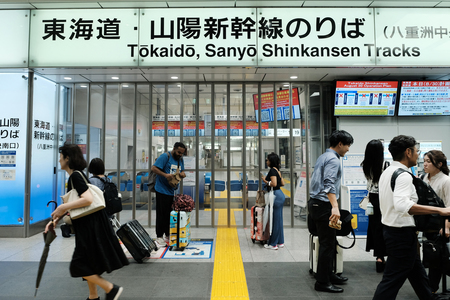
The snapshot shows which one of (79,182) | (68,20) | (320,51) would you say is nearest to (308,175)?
(320,51)

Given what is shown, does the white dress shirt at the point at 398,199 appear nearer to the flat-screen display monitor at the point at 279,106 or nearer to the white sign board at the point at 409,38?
the white sign board at the point at 409,38

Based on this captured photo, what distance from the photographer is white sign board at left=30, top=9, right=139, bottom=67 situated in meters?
5.38

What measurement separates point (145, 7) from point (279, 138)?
399cm

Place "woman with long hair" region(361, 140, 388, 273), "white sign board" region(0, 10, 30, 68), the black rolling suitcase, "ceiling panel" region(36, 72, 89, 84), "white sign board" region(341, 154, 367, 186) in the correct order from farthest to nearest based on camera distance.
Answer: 1. "ceiling panel" region(36, 72, 89, 84)
2. "white sign board" region(341, 154, 367, 186)
3. "white sign board" region(0, 10, 30, 68)
4. the black rolling suitcase
5. "woman with long hair" region(361, 140, 388, 273)

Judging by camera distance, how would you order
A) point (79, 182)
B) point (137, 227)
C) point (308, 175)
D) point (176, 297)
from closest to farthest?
point (79, 182)
point (176, 297)
point (137, 227)
point (308, 175)

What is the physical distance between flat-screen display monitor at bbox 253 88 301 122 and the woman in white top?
11.5 feet

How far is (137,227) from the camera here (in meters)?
4.36

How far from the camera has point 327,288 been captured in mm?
3102

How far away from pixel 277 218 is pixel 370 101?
3304 millimetres

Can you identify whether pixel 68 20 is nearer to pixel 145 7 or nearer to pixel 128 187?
pixel 145 7

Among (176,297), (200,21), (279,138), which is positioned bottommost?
(176,297)

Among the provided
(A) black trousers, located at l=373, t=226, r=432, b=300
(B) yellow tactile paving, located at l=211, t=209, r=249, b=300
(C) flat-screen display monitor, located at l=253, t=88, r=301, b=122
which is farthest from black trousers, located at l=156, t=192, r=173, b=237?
(A) black trousers, located at l=373, t=226, r=432, b=300

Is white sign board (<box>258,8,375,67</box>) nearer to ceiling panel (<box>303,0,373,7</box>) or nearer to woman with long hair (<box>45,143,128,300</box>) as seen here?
ceiling panel (<box>303,0,373,7</box>)

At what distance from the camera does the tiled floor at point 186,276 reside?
308 centimetres
